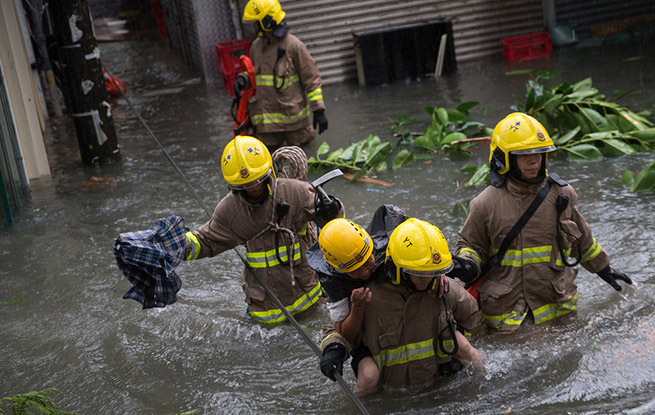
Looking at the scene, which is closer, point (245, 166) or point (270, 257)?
point (245, 166)

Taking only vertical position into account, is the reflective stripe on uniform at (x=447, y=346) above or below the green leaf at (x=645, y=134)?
below

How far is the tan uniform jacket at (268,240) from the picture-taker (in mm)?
5324

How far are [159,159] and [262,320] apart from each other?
5467 millimetres

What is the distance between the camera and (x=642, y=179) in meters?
7.05

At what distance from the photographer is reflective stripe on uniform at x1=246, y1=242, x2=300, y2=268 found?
5.38 meters

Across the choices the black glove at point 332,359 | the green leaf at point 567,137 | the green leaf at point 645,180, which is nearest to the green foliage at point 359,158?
the green leaf at point 567,137

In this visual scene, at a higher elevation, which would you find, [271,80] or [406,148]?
Result: [271,80]

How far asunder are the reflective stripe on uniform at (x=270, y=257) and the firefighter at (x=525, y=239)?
1.26 m

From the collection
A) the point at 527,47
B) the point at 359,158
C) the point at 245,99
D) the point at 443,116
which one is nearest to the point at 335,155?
the point at 359,158

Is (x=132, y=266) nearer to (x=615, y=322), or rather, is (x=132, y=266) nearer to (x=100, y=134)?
(x=615, y=322)

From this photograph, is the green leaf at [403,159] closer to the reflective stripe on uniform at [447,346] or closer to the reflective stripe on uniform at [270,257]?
the reflective stripe on uniform at [270,257]

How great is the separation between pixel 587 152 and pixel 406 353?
4641 mm

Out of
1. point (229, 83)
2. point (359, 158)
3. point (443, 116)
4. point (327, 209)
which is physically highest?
point (229, 83)

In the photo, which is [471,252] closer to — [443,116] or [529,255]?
[529,255]
